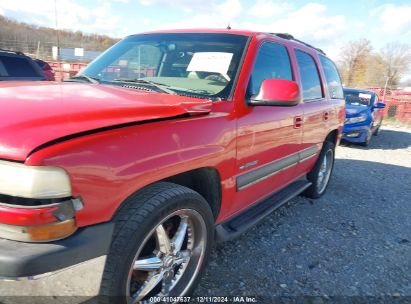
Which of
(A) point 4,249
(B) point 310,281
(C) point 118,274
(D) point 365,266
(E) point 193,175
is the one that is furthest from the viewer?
(D) point 365,266

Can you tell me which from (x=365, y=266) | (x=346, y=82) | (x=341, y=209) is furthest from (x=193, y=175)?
(x=346, y=82)

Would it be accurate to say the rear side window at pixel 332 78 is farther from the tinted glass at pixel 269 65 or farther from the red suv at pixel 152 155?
the tinted glass at pixel 269 65

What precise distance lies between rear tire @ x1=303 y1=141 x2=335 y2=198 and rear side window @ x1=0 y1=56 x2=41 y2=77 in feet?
17.8

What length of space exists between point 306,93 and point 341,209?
1650 mm

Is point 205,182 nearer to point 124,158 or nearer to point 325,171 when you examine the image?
point 124,158

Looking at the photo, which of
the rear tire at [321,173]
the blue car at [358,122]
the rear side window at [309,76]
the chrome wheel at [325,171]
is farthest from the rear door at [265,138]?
the blue car at [358,122]

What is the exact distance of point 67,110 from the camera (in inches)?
69.9

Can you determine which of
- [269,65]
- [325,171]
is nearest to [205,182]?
[269,65]

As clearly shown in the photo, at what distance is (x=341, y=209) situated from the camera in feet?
14.9

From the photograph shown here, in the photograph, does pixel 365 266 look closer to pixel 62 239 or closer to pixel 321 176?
pixel 321 176

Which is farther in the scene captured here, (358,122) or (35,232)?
(358,122)

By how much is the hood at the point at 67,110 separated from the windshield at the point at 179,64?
281 mm

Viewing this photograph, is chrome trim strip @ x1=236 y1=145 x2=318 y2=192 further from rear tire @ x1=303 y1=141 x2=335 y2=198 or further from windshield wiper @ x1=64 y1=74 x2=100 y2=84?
windshield wiper @ x1=64 y1=74 x2=100 y2=84

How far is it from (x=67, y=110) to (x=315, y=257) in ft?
8.15
